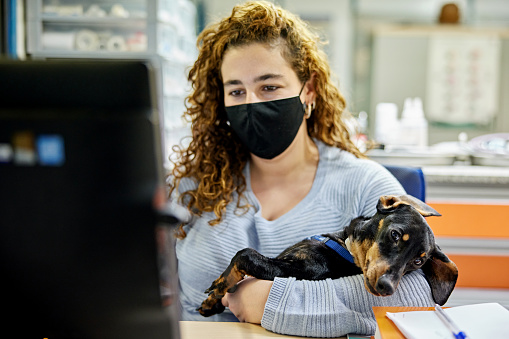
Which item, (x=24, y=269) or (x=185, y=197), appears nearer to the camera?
(x=24, y=269)

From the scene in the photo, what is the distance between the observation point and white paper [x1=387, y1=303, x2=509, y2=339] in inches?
31.7

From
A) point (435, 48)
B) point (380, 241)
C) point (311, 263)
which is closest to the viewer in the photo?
point (380, 241)

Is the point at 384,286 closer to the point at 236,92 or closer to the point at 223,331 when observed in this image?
the point at 223,331

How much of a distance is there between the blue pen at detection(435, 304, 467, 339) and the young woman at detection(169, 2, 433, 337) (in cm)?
40

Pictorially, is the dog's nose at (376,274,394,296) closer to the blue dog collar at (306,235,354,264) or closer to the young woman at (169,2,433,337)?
the blue dog collar at (306,235,354,264)

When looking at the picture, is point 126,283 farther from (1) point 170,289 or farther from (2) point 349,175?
(2) point 349,175

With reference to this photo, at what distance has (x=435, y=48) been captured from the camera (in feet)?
15.5

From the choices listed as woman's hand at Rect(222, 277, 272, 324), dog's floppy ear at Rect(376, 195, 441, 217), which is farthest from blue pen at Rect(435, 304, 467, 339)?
woman's hand at Rect(222, 277, 272, 324)

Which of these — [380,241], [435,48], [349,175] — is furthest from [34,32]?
[435,48]

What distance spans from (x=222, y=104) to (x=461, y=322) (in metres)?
0.99

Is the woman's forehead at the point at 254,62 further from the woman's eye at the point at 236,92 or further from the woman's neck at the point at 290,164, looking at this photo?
the woman's neck at the point at 290,164

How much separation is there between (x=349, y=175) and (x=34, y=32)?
2.41m

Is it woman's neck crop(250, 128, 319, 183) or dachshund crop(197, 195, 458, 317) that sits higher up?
woman's neck crop(250, 128, 319, 183)

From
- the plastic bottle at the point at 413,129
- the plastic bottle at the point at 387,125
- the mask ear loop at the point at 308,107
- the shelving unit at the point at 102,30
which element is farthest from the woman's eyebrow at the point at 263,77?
the shelving unit at the point at 102,30
